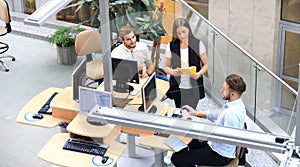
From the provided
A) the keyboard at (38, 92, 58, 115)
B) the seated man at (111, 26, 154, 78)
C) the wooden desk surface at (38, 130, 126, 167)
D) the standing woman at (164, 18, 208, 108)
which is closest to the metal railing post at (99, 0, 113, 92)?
the seated man at (111, 26, 154, 78)

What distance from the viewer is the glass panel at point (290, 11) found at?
7.92m

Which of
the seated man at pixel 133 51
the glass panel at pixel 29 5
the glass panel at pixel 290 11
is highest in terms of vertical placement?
the seated man at pixel 133 51

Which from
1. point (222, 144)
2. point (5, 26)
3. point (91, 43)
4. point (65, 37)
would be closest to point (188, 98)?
point (222, 144)

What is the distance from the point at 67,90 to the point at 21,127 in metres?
1.50

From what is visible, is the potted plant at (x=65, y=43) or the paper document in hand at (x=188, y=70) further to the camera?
the potted plant at (x=65, y=43)

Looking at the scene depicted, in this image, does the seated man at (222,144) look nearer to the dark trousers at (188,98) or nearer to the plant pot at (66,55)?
the dark trousers at (188,98)

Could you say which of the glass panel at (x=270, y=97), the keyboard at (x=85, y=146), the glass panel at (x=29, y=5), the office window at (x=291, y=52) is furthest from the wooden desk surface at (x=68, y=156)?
the glass panel at (x=29, y=5)

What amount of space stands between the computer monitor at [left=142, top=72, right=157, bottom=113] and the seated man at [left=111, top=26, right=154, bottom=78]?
58 millimetres

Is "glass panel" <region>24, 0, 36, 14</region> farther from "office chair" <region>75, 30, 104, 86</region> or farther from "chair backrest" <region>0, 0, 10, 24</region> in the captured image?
"office chair" <region>75, 30, 104, 86</region>

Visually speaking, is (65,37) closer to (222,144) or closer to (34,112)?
(34,112)

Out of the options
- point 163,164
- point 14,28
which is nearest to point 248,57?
point 163,164

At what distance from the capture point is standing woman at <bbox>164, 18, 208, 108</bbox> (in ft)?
13.4

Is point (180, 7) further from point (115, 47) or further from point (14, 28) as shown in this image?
point (14, 28)

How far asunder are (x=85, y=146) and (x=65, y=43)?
3427 millimetres
